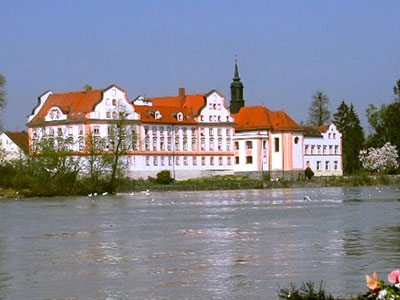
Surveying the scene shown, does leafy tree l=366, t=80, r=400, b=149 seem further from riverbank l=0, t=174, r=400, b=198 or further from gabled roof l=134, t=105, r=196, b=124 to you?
gabled roof l=134, t=105, r=196, b=124

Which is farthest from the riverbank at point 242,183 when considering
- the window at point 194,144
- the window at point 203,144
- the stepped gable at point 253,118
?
the stepped gable at point 253,118

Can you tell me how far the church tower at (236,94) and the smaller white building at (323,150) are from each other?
1194cm

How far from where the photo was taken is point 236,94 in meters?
148

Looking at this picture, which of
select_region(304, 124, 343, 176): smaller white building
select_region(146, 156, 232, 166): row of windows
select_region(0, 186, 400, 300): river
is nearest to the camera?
select_region(0, 186, 400, 300): river

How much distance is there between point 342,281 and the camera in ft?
63.6

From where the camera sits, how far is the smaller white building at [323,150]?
141m

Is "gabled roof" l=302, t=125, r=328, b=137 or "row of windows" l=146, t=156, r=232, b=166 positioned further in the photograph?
"gabled roof" l=302, t=125, r=328, b=137

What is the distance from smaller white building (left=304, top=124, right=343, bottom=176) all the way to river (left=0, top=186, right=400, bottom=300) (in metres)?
97.7

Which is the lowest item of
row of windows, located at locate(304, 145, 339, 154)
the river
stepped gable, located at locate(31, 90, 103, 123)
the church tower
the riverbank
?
the river

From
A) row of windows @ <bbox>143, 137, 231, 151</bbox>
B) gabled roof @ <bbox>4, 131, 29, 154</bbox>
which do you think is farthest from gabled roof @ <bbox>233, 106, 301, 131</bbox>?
gabled roof @ <bbox>4, 131, 29, 154</bbox>

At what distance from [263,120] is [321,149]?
1200 centimetres

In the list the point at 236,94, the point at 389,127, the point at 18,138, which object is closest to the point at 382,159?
the point at 389,127

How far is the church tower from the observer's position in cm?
14700

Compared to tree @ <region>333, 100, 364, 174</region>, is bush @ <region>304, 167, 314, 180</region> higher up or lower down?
lower down
